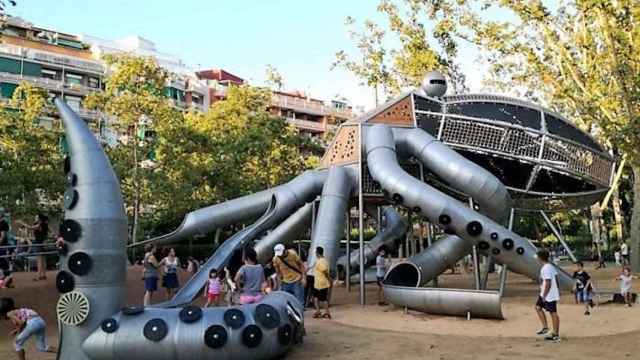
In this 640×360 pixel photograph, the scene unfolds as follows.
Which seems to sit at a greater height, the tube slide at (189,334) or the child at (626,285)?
the child at (626,285)

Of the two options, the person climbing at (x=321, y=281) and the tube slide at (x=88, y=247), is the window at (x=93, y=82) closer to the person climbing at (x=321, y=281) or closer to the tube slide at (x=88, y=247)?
the person climbing at (x=321, y=281)

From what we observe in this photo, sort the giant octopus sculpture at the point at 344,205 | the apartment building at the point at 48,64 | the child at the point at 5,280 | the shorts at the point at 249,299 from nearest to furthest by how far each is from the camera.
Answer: the giant octopus sculpture at the point at 344,205 < the shorts at the point at 249,299 < the child at the point at 5,280 < the apartment building at the point at 48,64

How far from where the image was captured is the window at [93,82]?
60844mm

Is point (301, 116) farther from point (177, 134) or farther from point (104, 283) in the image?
point (104, 283)

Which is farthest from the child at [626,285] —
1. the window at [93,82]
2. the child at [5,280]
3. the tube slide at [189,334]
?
the window at [93,82]

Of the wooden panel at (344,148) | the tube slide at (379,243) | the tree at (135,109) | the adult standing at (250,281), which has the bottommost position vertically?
the adult standing at (250,281)

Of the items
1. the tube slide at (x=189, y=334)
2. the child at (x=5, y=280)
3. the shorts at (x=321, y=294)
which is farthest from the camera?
the child at (x=5, y=280)

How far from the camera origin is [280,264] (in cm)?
1365

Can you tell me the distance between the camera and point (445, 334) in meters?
12.9

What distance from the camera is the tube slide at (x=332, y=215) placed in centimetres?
1697

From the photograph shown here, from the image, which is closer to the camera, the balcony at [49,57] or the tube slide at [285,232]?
the tube slide at [285,232]

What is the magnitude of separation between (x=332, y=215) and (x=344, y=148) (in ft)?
8.49

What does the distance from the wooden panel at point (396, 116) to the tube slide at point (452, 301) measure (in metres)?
5.01

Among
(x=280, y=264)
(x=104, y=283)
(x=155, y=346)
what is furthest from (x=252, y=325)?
(x=280, y=264)
